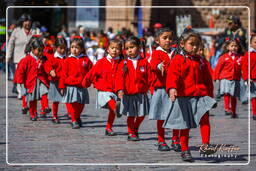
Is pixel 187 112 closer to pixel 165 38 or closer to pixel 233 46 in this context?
pixel 165 38

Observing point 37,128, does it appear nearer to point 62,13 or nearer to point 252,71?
point 252,71

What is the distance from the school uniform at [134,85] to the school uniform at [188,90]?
1650 mm

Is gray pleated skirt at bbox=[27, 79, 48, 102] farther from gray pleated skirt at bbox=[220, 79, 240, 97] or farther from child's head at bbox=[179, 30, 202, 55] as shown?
child's head at bbox=[179, 30, 202, 55]

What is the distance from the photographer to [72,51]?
39.0 feet

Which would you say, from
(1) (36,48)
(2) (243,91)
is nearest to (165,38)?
(1) (36,48)

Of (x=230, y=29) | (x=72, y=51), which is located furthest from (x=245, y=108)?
(x=72, y=51)

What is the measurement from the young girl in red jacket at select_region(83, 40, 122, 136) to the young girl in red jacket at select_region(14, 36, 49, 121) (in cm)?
197

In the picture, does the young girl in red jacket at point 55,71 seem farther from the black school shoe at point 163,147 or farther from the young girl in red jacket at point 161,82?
the black school shoe at point 163,147

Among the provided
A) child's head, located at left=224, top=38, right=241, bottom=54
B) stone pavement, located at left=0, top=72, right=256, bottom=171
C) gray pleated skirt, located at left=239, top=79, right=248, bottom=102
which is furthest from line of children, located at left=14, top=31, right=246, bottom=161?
gray pleated skirt, located at left=239, top=79, right=248, bottom=102

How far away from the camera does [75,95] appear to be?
38.9 ft

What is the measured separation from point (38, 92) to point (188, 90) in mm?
4969

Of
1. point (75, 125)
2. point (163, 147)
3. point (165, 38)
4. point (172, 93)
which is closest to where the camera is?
point (172, 93)

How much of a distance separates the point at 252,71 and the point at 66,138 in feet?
14.8

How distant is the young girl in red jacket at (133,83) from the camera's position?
10148 millimetres
